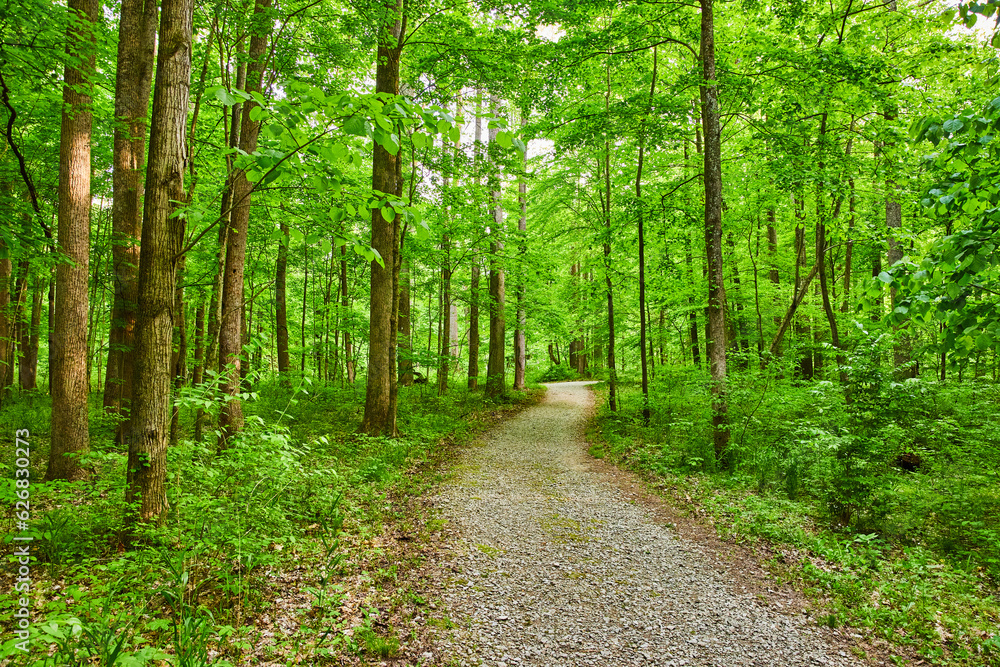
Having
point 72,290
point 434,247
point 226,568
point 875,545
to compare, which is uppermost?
point 434,247

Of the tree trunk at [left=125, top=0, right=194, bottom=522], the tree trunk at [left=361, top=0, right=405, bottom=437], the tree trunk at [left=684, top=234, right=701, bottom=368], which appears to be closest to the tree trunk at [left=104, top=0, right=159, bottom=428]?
the tree trunk at [left=361, top=0, right=405, bottom=437]

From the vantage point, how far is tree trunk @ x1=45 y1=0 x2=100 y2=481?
570 cm

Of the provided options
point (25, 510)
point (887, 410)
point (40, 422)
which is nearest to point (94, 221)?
point (40, 422)

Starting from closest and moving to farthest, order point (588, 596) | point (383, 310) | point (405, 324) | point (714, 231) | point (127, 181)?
point (588, 596)
point (127, 181)
point (714, 231)
point (383, 310)
point (405, 324)

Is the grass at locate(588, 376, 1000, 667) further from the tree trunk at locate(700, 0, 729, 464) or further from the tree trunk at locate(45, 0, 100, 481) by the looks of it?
the tree trunk at locate(45, 0, 100, 481)

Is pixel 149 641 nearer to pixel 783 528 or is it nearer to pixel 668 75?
pixel 783 528

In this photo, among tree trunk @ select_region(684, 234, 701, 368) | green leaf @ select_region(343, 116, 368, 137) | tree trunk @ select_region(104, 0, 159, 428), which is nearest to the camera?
green leaf @ select_region(343, 116, 368, 137)

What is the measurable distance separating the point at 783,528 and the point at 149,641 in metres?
6.47

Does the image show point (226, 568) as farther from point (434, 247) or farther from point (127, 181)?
point (434, 247)

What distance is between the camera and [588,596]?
430cm

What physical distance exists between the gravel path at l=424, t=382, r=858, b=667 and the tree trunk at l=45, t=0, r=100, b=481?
4995 mm

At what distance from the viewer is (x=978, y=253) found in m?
2.13

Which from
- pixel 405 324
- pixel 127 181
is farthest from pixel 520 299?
pixel 127 181

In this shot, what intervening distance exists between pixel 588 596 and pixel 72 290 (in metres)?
7.43
